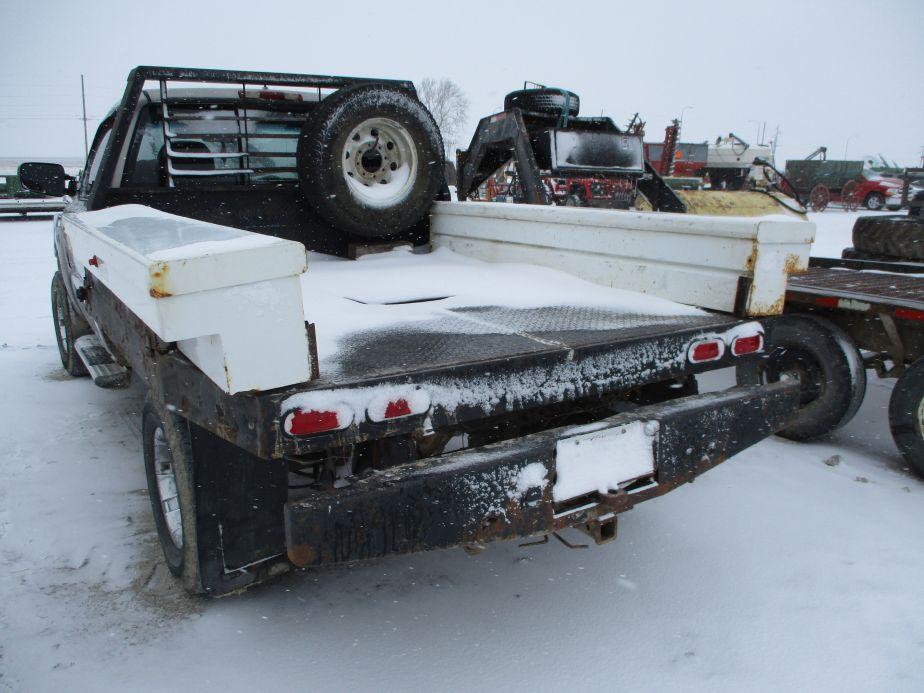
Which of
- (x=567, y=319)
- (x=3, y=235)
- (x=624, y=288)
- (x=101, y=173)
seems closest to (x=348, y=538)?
(x=567, y=319)

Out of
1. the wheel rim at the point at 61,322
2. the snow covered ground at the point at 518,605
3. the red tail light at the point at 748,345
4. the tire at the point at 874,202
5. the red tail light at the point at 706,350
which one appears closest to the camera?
the snow covered ground at the point at 518,605

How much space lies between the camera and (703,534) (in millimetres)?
2900

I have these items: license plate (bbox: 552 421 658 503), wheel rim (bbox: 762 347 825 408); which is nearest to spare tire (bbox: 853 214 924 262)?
wheel rim (bbox: 762 347 825 408)

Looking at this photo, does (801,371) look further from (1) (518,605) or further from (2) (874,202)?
(2) (874,202)

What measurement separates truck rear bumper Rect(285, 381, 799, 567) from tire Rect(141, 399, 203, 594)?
0.50 metres

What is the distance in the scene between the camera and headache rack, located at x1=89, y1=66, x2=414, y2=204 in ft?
11.7

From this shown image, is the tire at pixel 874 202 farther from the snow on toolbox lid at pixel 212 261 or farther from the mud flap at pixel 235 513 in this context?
the snow on toolbox lid at pixel 212 261

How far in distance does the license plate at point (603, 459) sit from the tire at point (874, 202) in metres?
27.6

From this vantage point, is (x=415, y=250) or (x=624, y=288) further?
(x=415, y=250)

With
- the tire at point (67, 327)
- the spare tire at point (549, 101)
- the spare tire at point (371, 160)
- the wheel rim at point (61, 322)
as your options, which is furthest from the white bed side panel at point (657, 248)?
the spare tire at point (549, 101)

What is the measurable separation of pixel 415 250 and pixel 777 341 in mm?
2220

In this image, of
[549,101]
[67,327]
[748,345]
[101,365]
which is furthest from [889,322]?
[67,327]

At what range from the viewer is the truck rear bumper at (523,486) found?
178 centimetres

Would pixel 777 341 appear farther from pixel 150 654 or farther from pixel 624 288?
pixel 150 654
